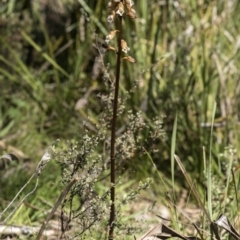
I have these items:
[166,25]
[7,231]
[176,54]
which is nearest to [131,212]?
[7,231]

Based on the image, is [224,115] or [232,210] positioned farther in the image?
[224,115]

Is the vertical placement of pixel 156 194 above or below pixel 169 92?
below

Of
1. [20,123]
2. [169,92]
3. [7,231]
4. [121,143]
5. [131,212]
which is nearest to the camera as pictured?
[121,143]

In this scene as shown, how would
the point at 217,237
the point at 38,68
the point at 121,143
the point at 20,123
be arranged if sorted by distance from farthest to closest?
the point at 38,68
the point at 20,123
the point at 121,143
the point at 217,237

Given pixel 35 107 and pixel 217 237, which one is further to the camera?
pixel 35 107

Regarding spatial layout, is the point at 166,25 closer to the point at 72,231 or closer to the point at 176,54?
the point at 176,54

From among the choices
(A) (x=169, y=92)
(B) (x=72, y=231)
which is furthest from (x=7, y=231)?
(A) (x=169, y=92)

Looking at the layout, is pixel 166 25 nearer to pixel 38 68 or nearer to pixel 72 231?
pixel 38 68

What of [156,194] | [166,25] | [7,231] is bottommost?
[7,231]

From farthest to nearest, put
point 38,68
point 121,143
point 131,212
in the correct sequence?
point 38,68 < point 131,212 < point 121,143
